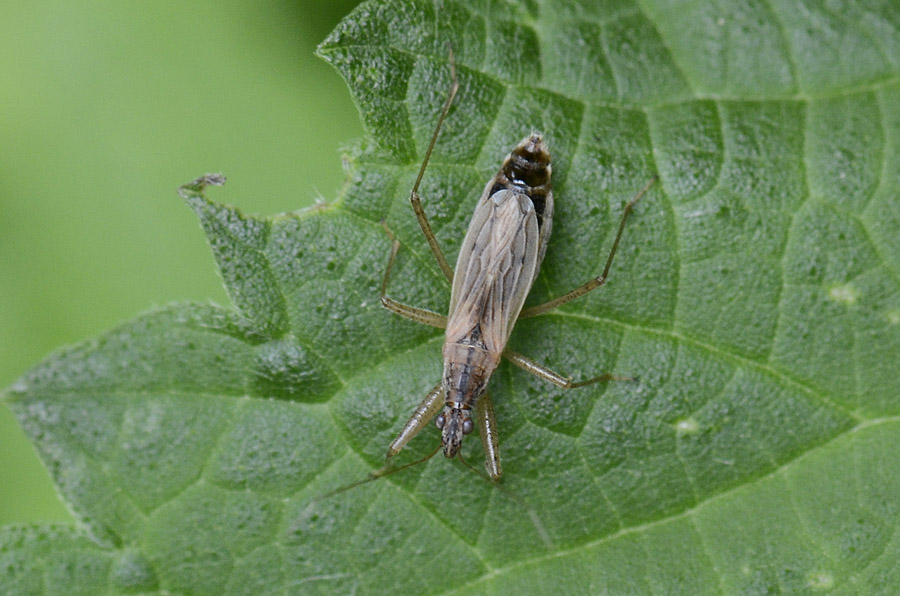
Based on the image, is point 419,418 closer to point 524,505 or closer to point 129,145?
point 524,505

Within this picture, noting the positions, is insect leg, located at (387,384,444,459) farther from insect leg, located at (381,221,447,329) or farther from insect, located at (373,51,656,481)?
insect leg, located at (381,221,447,329)

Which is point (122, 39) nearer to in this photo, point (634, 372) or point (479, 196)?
point (479, 196)

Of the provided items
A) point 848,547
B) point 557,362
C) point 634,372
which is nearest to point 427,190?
point 557,362

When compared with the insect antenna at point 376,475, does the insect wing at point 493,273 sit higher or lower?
higher

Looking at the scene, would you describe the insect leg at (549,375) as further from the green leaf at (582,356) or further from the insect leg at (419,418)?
the insect leg at (419,418)

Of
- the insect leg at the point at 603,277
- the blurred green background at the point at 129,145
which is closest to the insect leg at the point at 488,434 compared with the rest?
the insect leg at the point at 603,277

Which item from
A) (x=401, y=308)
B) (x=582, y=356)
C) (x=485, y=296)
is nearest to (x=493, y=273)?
(x=485, y=296)

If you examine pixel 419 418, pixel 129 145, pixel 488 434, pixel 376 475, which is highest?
pixel 129 145
